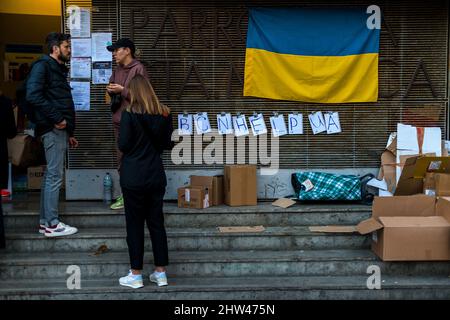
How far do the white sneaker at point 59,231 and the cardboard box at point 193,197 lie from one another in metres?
1.23

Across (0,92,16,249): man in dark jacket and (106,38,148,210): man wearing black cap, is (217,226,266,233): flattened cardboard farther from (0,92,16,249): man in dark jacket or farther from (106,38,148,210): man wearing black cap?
(0,92,16,249): man in dark jacket

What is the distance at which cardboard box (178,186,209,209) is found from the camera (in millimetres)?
5773

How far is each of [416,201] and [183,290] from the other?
2.43 meters

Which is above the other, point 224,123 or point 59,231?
point 224,123

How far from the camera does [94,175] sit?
6348 mm

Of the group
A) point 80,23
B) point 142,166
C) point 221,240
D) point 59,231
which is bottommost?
point 221,240

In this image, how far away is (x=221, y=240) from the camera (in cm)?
536

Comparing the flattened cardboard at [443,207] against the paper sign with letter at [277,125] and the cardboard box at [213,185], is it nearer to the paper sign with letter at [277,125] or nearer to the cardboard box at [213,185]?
the paper sign with letter at [277,125]

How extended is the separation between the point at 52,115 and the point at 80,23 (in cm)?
174

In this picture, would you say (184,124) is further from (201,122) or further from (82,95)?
(82,95)

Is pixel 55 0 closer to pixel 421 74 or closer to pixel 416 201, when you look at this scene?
pixel 421 74

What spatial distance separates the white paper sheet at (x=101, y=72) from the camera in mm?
6320

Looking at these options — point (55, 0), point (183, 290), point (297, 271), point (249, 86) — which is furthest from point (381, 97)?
point (55, 0)

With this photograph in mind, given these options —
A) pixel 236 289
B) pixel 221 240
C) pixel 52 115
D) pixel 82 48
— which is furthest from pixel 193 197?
pixel 82 48
